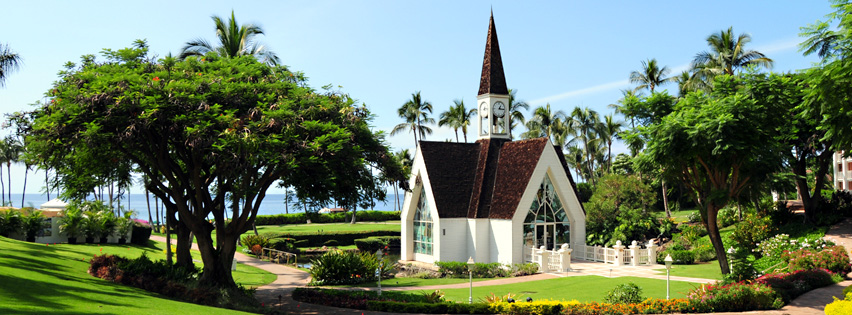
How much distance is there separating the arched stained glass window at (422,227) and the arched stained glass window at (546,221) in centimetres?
554

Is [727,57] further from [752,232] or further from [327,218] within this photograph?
[327,218]

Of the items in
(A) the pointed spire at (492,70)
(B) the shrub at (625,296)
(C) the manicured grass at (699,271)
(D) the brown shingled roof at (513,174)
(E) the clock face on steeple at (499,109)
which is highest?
(A) the pointed spire at (492,70)

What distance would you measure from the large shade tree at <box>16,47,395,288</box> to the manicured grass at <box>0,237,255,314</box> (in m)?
3.83

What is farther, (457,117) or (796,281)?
(457,117)

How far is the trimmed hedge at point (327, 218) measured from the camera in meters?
71.1

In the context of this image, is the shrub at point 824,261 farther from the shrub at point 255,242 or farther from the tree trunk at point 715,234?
the shrub at point 255,242

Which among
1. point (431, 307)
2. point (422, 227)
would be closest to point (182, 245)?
point (431, 307)

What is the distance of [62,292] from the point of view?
1677 cm

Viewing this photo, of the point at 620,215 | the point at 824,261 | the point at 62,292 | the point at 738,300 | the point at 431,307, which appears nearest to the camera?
the point at 62,292

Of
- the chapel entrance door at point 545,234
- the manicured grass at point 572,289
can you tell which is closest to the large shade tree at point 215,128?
the manicured grass at point 572,289

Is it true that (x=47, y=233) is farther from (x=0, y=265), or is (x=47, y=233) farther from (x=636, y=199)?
(x=636, y=199)

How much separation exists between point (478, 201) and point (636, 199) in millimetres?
13973

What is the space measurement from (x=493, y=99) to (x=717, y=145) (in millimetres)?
16872

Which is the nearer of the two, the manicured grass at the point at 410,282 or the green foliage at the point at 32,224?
the manicured grass at the point at 410,282
